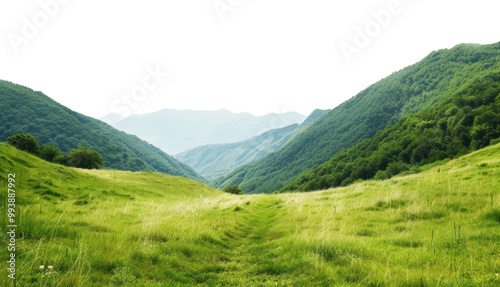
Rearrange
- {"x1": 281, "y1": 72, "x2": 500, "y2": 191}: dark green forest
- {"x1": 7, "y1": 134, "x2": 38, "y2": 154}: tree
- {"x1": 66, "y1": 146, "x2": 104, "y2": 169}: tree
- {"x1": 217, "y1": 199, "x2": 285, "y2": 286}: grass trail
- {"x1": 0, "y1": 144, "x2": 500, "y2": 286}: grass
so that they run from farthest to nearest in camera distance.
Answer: {"x1": 281, "y1": 72, "x2": 500, "y2": 191}: dark green forest → {"x1": 66, "y1": 146, "x2": 104, "y2": 169}: tree → {"x1": 7, "y1": 134, "x2": 38, "y2": 154}: tree → {"x1": 217, "y1": 199, "x2": 285, "y2": 286}: grass trail → {"x1": 0, "y1": 144, "x2": 500, "y2": 286}: grass

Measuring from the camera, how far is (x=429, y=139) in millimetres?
112125

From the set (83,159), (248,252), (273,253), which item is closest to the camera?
(273,253)

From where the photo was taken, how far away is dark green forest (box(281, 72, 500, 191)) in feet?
299

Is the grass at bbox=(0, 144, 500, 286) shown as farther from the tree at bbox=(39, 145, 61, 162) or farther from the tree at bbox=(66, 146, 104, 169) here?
the tree at bbox=(39, 145, 61, 162)

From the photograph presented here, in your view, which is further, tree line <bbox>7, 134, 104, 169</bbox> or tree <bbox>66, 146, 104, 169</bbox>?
tree <bbox>66, 146, 104, 169</bbox>

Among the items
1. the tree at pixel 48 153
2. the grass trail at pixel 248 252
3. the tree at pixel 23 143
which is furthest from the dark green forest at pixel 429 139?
the tree at pixel 23 143

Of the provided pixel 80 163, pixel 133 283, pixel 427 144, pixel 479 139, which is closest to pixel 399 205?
pixel 133 283

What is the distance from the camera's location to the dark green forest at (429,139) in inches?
3588

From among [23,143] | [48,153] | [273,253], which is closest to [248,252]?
[273,253]

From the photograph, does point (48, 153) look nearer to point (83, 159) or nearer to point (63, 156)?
point (63, 156)

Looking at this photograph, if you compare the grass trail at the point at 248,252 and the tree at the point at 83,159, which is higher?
the tree at the point at 83,159

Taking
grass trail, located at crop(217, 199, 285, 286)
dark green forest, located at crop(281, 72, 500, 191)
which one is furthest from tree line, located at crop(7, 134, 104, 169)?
dark green forest, located at crop(281, 72, 500, 191)

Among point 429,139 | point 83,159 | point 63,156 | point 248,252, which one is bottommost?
point 429,139

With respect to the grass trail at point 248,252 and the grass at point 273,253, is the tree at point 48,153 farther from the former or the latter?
the grass trail at point 248,252
